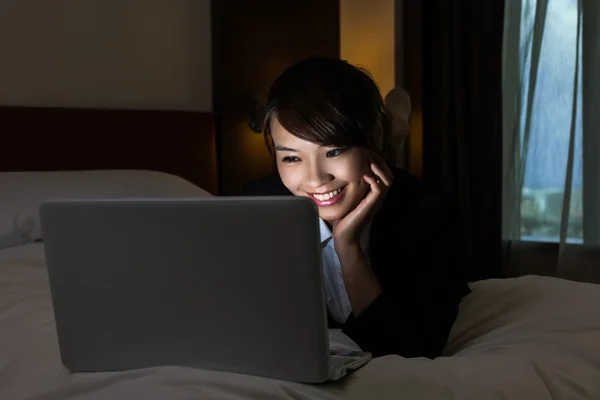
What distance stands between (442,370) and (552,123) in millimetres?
1771

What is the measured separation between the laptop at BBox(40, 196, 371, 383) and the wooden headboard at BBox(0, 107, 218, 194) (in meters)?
1.78

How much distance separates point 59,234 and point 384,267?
60 cm

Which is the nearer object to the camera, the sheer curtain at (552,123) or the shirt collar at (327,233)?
the shirt collar at (327,233)

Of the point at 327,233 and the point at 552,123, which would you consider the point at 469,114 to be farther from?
the point at 327,233

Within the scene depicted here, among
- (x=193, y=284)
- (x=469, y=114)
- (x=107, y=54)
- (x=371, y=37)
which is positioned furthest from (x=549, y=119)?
(x=193, y=284)

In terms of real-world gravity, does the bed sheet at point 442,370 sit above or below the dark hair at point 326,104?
below

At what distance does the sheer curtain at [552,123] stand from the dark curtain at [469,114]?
0.06m

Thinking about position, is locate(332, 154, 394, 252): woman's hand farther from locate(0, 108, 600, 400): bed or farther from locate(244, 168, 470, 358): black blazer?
locate(0, 108, 600, 400): bed

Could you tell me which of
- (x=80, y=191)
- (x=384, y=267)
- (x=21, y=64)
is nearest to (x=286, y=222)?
(x=384, y=267)

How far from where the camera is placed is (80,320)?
75 centimetres

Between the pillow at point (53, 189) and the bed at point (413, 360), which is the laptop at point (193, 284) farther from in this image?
the pillow at point (53, 189)

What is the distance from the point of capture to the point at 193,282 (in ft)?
2.28

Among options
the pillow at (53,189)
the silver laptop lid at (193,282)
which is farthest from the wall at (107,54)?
the silver laptop lid at (193,282)

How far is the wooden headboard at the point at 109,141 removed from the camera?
2328 mm
